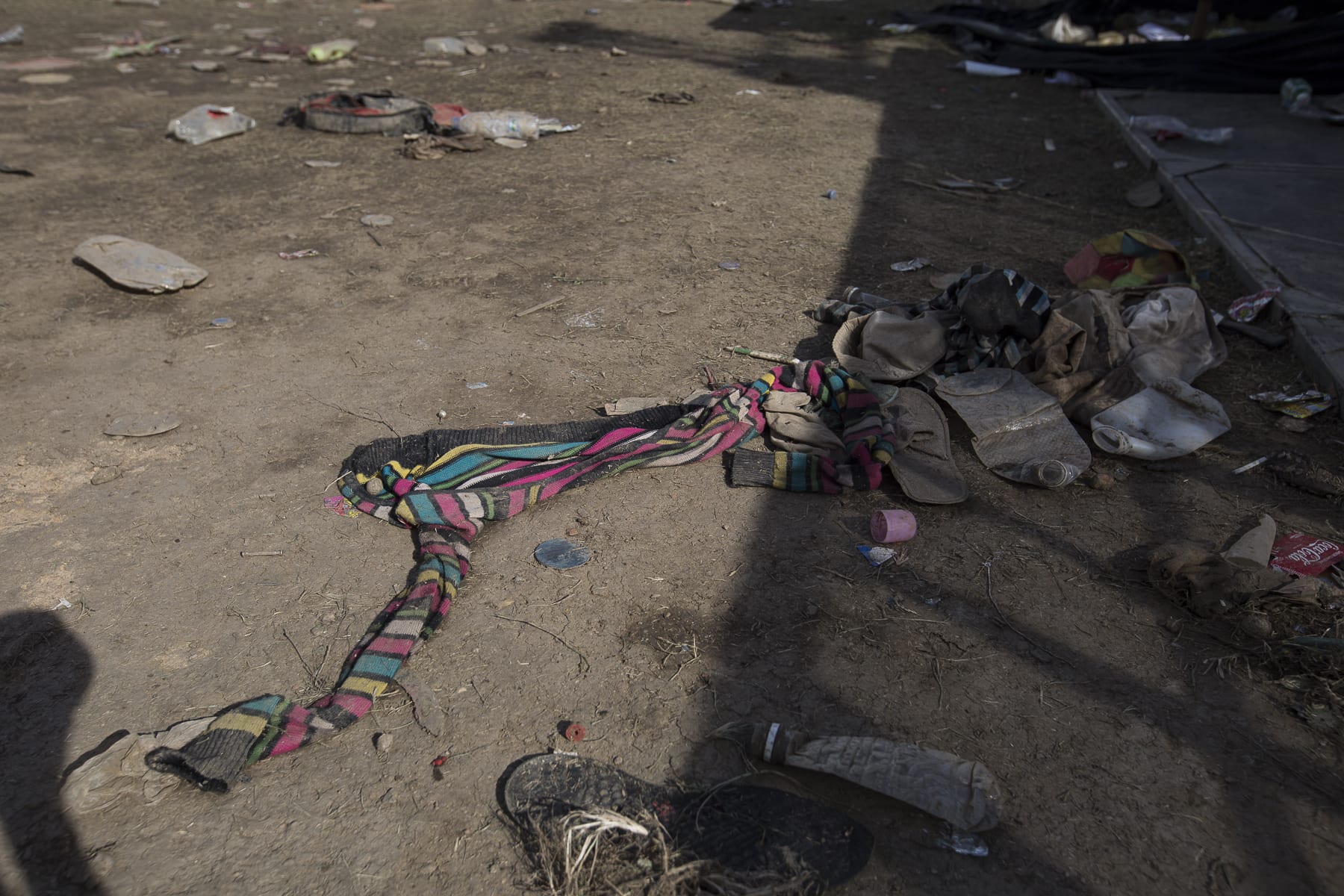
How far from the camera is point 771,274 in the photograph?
16.4 feet

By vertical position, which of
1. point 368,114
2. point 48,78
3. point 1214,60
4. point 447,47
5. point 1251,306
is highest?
point 1214,60

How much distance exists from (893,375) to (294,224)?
4226 mm

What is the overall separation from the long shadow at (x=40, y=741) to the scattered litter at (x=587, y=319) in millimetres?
2614

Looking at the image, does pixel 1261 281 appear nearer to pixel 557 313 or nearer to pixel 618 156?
pixel 557 313

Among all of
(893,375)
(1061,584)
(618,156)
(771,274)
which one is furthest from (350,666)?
(618,156)

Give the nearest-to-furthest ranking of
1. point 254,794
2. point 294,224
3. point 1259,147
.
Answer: point 254,794
point 294,224
point 1259,147

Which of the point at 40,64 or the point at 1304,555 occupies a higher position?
the point at 1304,555

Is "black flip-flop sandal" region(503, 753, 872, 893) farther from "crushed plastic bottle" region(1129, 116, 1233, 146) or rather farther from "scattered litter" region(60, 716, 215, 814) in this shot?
"crushed plastic bottle" region(1129, 116, 1233, 146)

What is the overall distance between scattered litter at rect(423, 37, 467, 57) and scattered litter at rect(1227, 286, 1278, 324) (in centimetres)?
916

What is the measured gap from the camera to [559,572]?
286 centimetres

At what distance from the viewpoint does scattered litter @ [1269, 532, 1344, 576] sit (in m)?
2.79

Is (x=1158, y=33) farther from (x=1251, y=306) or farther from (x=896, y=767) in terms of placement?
(x=896, y=767)

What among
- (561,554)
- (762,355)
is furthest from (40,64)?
(561,554)

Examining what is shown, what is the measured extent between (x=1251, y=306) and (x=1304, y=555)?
207 centimetres
